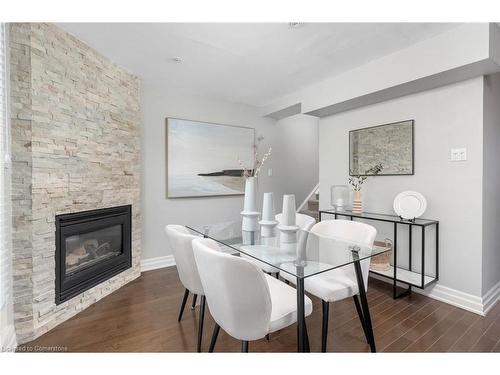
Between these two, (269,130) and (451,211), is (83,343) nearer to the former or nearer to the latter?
(451,211)

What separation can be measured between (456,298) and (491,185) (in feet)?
3.44

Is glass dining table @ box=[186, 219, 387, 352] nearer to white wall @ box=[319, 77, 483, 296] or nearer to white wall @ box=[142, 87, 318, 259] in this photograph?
white wall @ box=[319, 77, 483, 296]

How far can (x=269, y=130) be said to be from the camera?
4.29 m

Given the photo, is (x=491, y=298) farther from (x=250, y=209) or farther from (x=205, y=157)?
(x=205, y=157)

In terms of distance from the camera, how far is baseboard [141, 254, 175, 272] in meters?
3.17

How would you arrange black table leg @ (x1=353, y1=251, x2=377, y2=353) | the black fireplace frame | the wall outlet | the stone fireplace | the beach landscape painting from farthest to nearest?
the beach landscape painting → the wall outlet → the black fireplace frame → the stone fireplace → black table leg @ (x1=353, y1=251, x2=377, y2=353)

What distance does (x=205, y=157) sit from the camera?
3.60m

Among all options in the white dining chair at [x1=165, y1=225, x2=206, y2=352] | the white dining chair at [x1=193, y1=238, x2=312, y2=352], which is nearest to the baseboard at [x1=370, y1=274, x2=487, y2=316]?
the white dining chair at [x1=193, y1=238, x2=312, y2=352]

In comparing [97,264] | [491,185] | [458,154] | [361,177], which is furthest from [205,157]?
[491,185]

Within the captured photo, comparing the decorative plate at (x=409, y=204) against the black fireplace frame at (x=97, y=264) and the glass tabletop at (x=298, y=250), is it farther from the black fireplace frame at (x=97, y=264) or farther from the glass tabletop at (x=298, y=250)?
the black fireplace frame at (x=97, y=264)

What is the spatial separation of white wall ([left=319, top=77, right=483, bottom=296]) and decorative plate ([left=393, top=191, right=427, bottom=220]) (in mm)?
101
